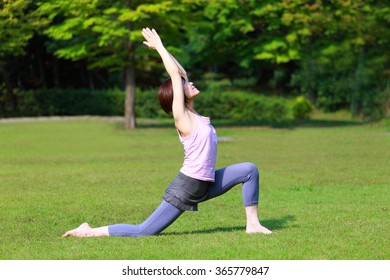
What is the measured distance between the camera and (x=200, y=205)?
12141mm

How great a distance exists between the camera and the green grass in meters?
8.20

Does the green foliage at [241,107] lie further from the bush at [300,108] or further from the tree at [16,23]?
the tree at [16,23]

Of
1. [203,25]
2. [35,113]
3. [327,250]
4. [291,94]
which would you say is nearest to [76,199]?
[327,250]

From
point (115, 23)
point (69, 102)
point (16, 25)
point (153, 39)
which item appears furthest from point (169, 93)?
point (69, 102)

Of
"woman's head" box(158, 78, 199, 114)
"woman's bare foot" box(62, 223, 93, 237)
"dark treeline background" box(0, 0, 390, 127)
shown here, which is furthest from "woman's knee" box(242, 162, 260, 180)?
"dark treeline background" box(0, 0, 390, 127)

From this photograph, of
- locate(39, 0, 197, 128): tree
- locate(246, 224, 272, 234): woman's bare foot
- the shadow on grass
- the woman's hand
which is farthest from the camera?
locate(39, 0, 197, 128): tree

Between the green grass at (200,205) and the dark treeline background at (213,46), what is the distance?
517cm

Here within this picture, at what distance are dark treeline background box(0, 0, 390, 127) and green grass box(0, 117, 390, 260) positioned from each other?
517 cm

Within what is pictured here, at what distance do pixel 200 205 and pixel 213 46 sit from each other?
2937cm

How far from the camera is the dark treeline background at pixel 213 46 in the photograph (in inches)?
1217

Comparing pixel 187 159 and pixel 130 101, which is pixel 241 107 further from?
pixel 187 159

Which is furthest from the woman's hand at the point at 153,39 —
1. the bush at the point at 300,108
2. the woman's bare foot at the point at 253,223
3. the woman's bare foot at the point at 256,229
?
the bush at the point at 300,108

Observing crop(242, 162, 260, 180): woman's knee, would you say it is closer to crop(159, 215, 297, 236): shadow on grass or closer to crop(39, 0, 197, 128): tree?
crop(159, 215, 297, 236): shadow on grass

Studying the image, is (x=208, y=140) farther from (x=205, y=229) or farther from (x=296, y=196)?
(x=296, y=196)
